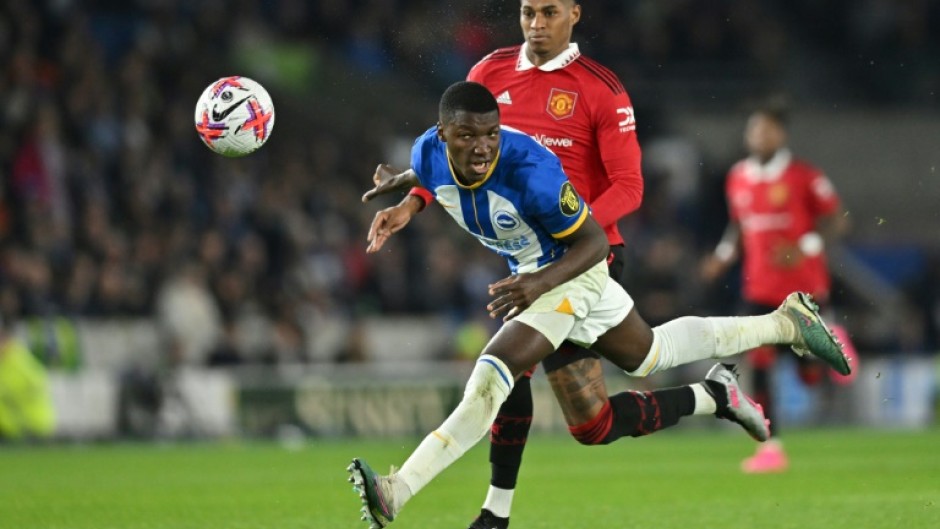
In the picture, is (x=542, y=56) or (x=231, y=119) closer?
(x=231, y=119)

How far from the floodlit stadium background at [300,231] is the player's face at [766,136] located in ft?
11.4

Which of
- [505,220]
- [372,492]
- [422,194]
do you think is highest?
[422,194]

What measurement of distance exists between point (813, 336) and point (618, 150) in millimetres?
1195

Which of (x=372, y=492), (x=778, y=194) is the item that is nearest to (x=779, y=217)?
(x=778, y=194)

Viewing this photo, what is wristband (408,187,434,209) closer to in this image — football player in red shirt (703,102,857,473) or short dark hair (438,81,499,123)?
short dark hair (438,81,499,123)

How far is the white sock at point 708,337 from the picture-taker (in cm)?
644

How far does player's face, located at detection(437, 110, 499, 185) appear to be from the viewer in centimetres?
558

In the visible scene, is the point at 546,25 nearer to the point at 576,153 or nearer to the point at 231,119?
the point at 576,153

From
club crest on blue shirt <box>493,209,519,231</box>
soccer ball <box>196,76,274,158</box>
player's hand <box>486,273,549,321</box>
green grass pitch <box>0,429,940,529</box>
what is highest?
soccer ball <box>196,76,274,158</box>

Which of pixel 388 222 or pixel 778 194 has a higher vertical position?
pixel 388 222

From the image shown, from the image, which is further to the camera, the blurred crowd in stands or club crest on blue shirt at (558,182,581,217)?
the blurred crowd in stands

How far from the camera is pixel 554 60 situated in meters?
6.73

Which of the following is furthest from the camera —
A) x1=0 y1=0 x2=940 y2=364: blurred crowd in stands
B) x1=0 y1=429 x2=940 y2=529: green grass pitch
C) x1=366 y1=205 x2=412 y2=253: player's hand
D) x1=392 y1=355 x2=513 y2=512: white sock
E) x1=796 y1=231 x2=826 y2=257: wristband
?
x1=0 y1=0 x2=940 y2=364: blurred crowd in stands

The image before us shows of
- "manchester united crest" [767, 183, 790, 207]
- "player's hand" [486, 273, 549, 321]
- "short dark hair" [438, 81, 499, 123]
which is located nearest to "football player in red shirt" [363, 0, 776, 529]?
"player's hand" [486, 273, 549, 321]
